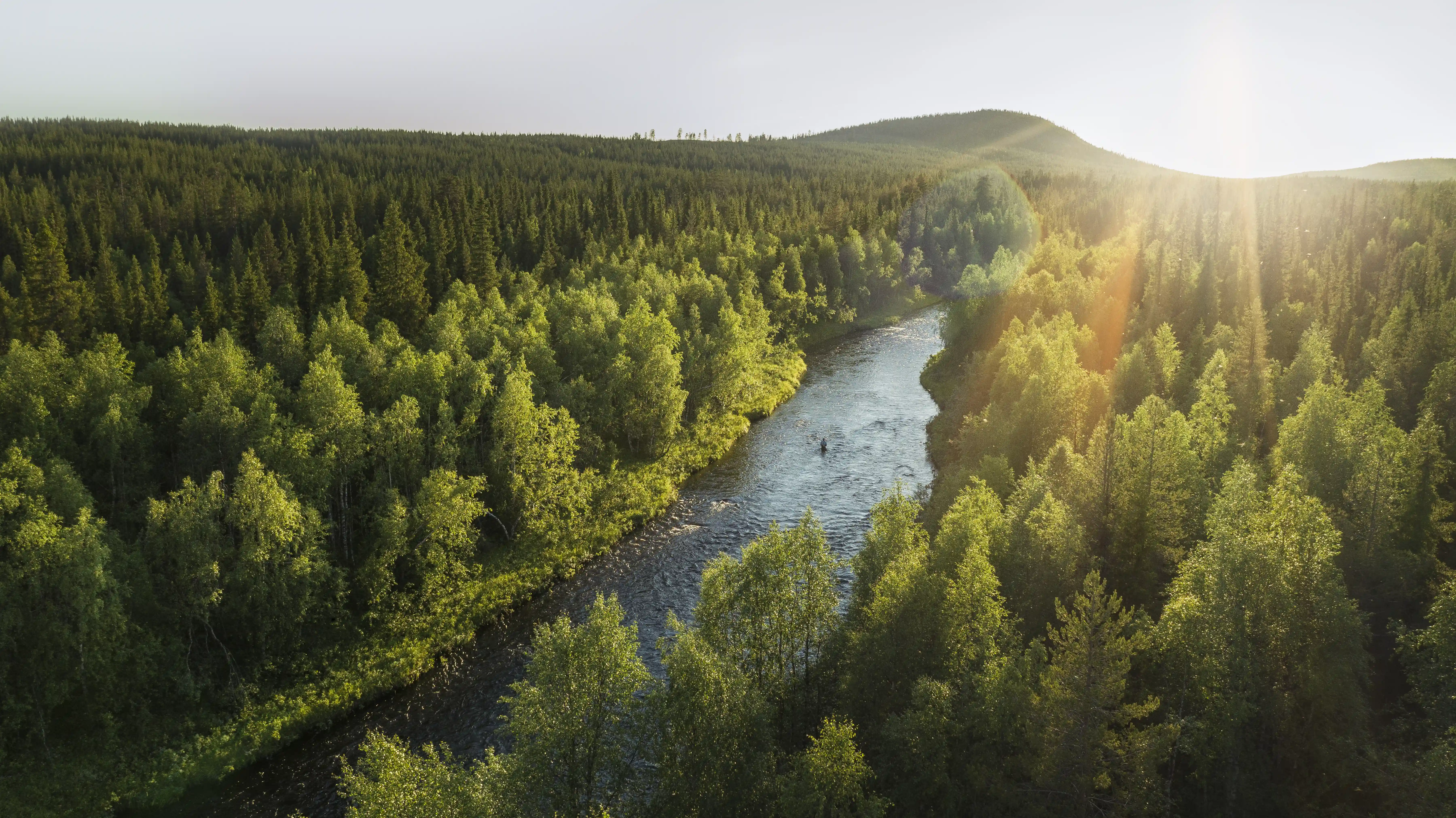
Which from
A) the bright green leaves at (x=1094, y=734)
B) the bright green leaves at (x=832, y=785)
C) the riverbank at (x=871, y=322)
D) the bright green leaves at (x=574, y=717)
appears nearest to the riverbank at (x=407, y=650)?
the bright green leaves at (x=574, y=717)

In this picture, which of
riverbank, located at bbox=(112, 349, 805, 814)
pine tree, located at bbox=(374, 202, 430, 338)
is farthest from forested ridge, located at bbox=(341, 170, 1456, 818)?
pine tree, located at bbox=(374, 202, 430, 338)

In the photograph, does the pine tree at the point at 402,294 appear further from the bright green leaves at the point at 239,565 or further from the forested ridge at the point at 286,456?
the bright green leaves at the point at 239,565

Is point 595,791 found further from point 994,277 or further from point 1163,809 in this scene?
point 994,277

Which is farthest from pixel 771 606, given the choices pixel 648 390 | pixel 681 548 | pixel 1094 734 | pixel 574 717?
pixel 648 390

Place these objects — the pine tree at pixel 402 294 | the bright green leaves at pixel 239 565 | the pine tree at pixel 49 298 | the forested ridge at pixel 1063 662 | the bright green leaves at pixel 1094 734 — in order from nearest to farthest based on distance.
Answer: the bright green leaves at pixel 1094 734 < the forested ridge at pixel 1063 662 < the bright green leaves at pixel 239 565 < the pine tree at pixel 49 298 < the pine tree at pixel 402 294

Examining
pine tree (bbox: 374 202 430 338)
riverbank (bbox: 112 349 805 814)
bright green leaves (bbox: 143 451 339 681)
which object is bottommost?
riverbank (bbox: 112 349 805 814)

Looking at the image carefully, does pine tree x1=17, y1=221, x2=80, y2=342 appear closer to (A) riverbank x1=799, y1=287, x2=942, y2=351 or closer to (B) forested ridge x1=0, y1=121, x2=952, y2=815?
(B) forested ridge x1=0, y1=121, x2=952, y2=815
